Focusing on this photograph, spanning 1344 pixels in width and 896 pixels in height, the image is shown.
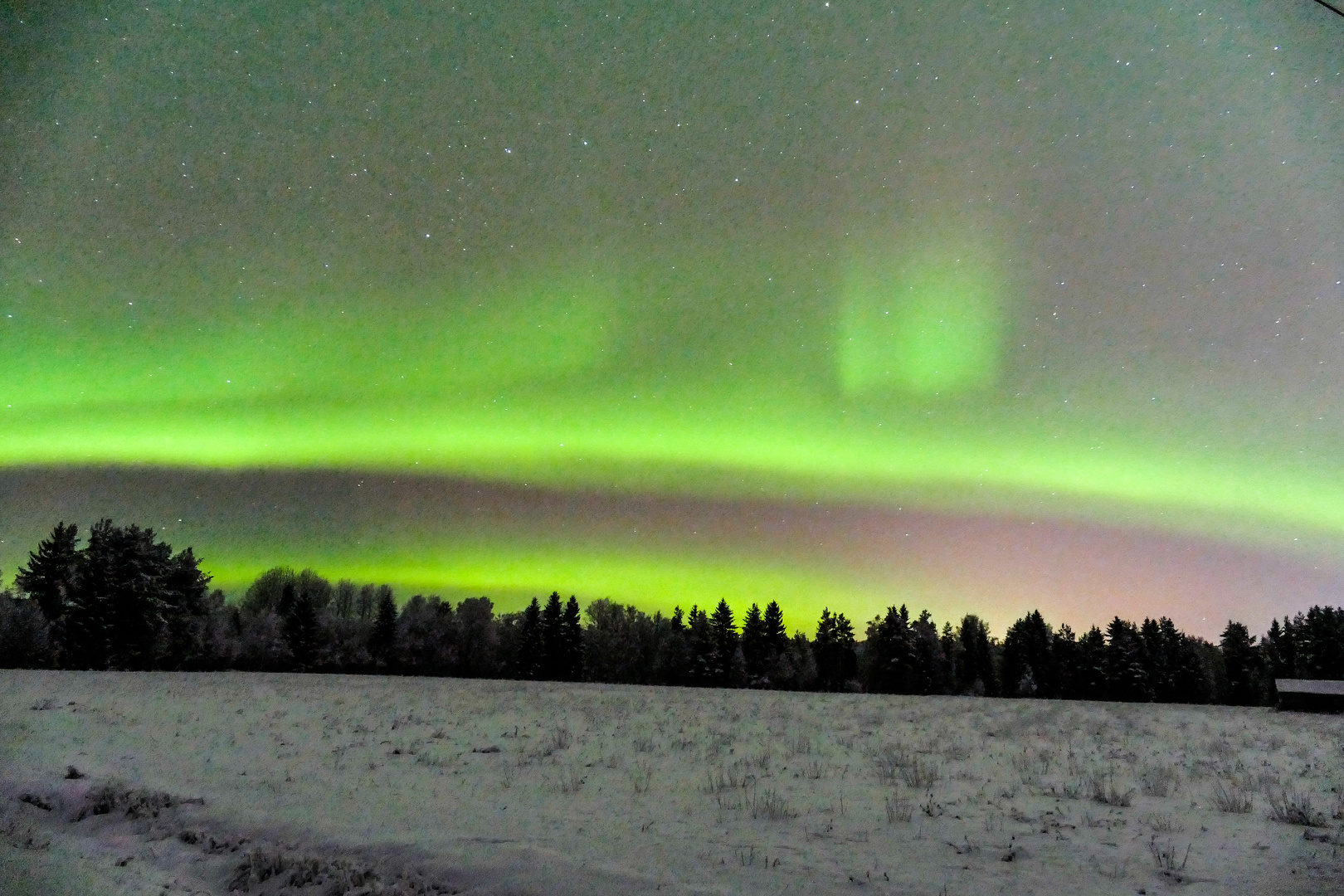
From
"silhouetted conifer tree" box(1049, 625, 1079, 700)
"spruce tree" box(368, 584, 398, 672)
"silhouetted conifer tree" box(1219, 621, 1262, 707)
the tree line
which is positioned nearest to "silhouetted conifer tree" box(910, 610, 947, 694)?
the tree line

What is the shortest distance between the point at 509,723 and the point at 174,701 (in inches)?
470

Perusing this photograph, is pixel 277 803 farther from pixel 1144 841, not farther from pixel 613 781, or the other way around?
pixel 1144 841

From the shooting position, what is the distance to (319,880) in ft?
22.3

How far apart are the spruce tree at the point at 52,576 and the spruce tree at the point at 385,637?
25588 mm

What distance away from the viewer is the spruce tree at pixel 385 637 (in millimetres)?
70625

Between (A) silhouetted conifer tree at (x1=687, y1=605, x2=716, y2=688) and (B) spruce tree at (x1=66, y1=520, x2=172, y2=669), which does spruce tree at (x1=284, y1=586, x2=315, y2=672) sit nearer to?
(B) spruce tree at (x1=66, y1=520, x2=172, y2=669)

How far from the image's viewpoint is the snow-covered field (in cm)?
677

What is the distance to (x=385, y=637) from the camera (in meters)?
71.8

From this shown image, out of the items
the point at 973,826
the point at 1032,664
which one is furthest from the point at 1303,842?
the point at 1032,664

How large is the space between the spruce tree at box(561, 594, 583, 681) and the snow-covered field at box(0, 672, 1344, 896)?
2180 inches

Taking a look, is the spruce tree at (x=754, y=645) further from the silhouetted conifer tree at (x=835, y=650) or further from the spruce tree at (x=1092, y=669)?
the spruce tree at (x=1092, y=669)

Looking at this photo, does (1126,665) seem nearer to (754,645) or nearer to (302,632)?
(754,645)

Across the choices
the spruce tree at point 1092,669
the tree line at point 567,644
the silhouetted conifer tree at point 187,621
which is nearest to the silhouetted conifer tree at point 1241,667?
the tree line at point 567,644

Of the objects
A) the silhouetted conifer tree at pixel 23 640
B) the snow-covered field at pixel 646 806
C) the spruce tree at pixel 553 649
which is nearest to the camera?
the snow-covered field at pixel 646 806
